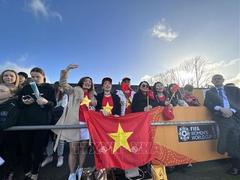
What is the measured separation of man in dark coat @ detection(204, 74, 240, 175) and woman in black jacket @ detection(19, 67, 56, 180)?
3.60 metres

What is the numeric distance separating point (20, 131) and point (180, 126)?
3212 mm

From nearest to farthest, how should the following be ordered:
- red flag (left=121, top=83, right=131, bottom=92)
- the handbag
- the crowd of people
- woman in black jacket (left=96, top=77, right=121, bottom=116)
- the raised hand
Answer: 1. the raised hand
2. the crowd of people
3. woman in black jacket (left=96, top=77, right=121, bottom=116)
4. the handbag
5. red flag (left=121, top=83, right=131, bottom=92)

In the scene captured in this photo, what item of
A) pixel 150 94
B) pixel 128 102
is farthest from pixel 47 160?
pixel 150 94

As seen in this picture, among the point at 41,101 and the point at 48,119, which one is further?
the point at 48,119

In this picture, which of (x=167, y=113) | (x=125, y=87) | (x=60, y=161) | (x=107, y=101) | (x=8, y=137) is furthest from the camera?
(x=125, y=87)

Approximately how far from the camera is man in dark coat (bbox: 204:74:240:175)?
534cm

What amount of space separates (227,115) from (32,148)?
405 cm

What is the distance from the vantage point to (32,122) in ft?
14.3

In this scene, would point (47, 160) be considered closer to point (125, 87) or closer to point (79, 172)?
point (79, 172)

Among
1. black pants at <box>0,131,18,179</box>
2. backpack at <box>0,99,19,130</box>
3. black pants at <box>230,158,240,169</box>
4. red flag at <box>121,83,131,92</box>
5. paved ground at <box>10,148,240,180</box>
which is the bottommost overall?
paved ground at <box>10,148,240,180</box>

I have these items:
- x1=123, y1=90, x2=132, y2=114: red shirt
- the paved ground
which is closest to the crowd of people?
the paved ground

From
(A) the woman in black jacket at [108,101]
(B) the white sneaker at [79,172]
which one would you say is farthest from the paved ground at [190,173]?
(A) the woman in black jacket at [108,101]

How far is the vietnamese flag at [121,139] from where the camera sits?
4.29 m

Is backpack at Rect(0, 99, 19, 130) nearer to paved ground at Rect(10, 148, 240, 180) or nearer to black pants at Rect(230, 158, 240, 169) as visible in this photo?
paved ground at Rect(10, 148, 240, 180)
